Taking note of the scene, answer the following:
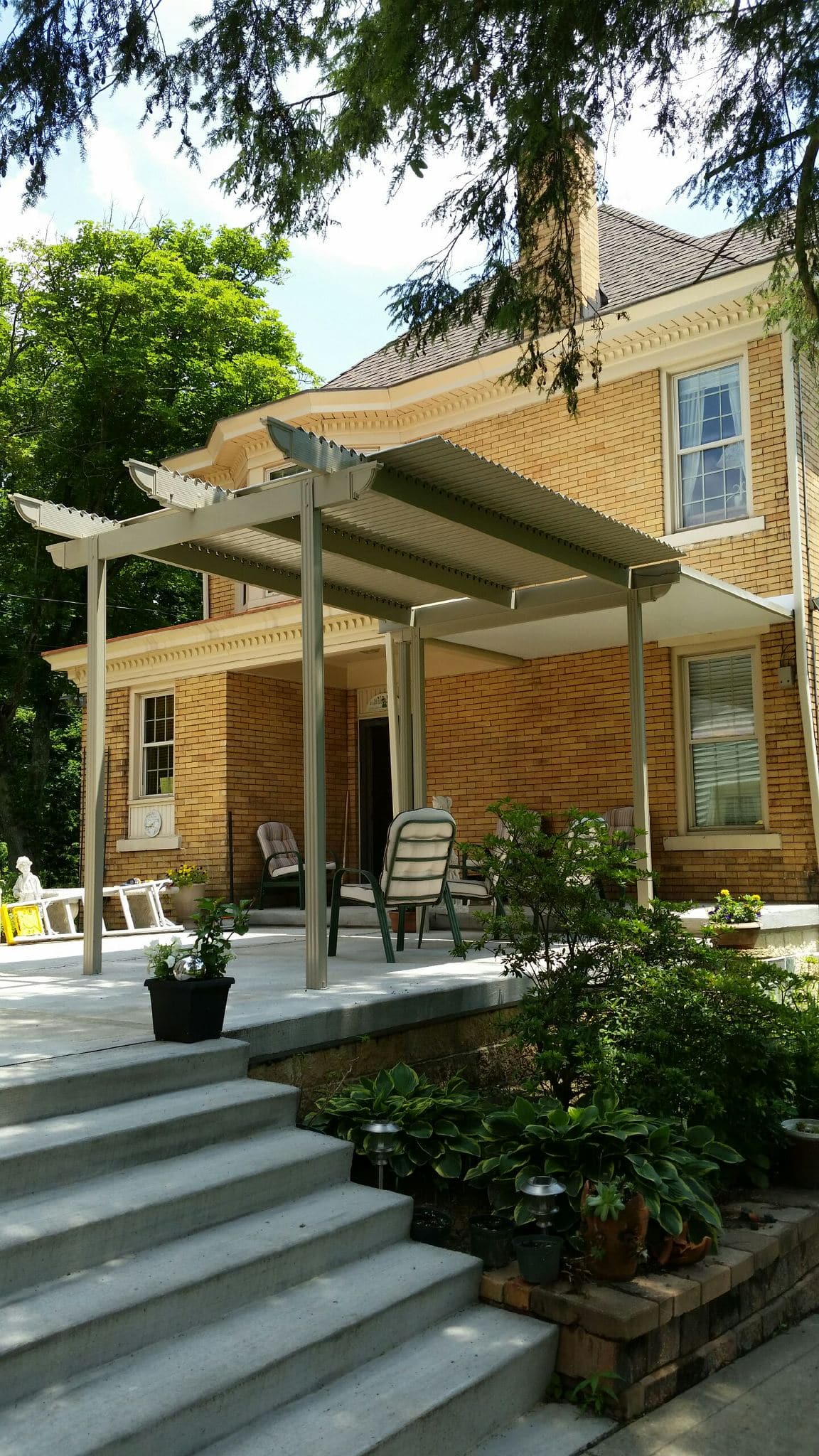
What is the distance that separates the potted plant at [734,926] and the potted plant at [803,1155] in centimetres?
280

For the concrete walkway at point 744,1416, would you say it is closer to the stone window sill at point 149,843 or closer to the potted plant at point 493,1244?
the potted plant at point 493,1244

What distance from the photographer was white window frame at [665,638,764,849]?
10773 millimetres

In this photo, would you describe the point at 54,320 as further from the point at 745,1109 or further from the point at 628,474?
the point at 745,1109

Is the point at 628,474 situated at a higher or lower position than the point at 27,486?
lower

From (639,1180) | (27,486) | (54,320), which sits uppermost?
(54,320)

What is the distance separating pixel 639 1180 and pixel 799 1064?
203 cm

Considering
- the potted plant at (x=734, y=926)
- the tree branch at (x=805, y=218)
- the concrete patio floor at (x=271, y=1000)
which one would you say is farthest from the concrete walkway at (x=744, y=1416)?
the tree branch at (x=805, y=218)

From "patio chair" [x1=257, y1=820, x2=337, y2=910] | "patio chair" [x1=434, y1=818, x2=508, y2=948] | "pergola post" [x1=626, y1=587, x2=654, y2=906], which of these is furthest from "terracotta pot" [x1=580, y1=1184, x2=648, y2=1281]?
"patio chair" [x1=257, y1=820, x2=337, y2=910]

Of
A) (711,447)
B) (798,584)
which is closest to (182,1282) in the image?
(798,584)

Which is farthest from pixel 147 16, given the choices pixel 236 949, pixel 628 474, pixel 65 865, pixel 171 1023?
pixel 65 865

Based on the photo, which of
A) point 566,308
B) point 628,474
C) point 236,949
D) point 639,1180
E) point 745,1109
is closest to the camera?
point 639,1180

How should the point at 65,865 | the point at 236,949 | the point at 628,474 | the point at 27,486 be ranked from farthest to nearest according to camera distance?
the point at 65,865 → the point at 27,486 → the point at 628,474 → the point at 236,949

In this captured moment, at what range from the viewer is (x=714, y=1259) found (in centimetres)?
402

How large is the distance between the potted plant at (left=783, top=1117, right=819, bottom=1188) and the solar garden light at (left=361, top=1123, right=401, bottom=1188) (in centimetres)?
198
